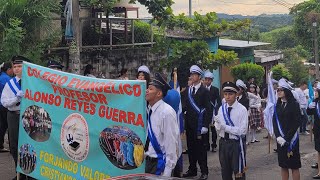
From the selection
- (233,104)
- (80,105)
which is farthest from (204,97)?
(80,105)

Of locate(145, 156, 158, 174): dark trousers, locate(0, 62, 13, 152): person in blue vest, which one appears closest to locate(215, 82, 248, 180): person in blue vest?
locate(145, 156, 158, 174): dark trousers

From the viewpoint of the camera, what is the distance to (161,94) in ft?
19.2

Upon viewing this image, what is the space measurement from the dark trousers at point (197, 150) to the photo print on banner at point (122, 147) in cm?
304

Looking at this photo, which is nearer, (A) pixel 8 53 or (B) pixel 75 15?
(A) pixel 8 53

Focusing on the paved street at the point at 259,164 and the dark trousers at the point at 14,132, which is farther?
the paved street at the point at 259,164

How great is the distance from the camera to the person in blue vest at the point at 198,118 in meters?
8.95

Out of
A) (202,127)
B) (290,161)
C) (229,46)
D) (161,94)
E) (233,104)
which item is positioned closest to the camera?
(161,94)

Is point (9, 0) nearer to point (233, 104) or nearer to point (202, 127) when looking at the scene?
point (202, 127)

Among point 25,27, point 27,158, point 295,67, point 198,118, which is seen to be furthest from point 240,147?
point 295,67

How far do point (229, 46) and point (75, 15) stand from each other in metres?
17.5

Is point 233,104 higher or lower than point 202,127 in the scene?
higher

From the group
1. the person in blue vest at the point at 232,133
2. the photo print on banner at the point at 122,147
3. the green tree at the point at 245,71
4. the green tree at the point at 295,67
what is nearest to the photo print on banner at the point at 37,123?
the photo print on banner at the point at 122,147

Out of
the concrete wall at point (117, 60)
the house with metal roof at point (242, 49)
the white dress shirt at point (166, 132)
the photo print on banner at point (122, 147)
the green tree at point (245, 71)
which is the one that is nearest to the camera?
the white dress shirt at point (166, 132)

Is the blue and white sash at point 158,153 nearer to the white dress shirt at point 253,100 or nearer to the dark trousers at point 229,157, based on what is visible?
the dark trousers at point 229,157
